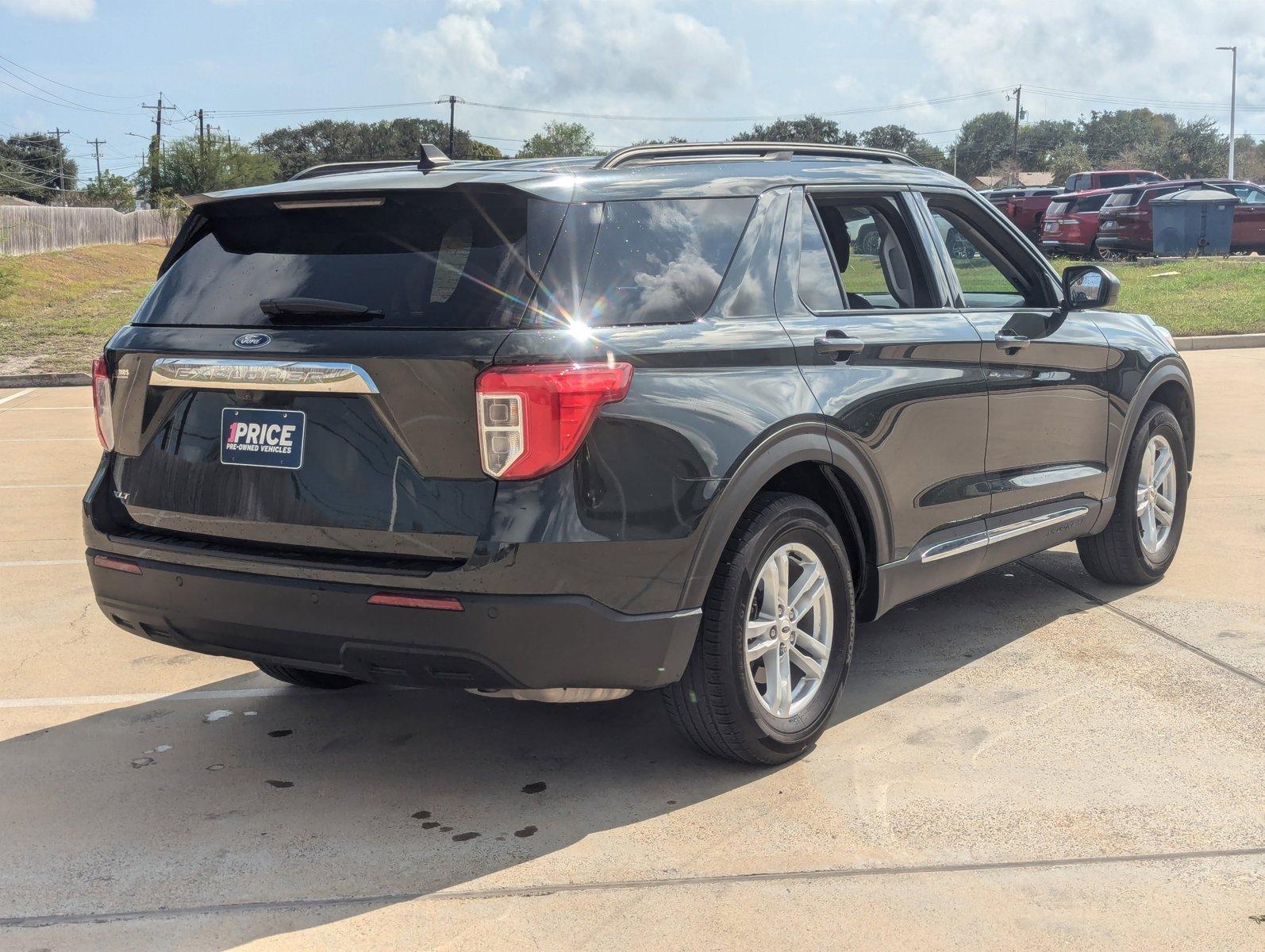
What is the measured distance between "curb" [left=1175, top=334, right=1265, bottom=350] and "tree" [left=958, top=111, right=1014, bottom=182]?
383 ft

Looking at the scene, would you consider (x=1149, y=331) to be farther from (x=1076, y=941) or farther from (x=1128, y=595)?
(x=1076, y=941)

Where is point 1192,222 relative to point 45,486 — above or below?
above

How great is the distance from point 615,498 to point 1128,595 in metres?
3.46

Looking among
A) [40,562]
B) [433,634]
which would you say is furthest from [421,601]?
[40,562]

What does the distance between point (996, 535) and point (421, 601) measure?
2484mm

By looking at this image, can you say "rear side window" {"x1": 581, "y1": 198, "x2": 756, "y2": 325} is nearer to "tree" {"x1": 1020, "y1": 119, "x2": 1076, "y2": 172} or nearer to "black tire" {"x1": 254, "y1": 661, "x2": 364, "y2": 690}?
"black tire" {"x1": 254, "y1": 661, "x2": 364, "y2": 690}

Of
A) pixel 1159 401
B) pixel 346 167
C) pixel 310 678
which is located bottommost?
pixel 310 678

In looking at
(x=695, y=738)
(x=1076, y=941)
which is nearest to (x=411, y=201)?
(x=695, y=738)

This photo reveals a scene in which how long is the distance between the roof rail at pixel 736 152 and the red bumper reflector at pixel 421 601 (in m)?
1.33

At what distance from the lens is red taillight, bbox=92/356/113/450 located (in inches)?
163

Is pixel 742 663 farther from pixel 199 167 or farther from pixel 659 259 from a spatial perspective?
pixel 199 167

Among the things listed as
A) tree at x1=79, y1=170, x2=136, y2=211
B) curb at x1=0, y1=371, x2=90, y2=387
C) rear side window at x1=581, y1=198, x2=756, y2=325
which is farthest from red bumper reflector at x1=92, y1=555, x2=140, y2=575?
tree at x1=79, y1=170, x2=136, y2=211

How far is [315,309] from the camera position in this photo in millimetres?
3738

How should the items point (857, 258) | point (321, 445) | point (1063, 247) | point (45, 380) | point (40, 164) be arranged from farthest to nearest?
point (40, 164) → point (1063, 247) → point (45, 380) → point (857, 258) → point (321, 445)
